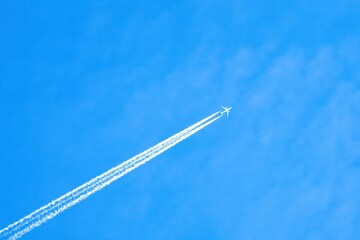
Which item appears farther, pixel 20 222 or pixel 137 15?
pixel 137 15

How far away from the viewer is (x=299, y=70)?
1633 centimetres

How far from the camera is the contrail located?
14641mm

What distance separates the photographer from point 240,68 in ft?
52.6

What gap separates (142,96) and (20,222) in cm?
526

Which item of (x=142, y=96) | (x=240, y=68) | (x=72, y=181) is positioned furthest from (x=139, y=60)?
(x=72, y=181)

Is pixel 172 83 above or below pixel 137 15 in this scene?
below

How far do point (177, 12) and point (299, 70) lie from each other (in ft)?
14.5

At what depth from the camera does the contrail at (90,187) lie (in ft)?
48.0

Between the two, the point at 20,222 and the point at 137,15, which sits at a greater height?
the point at 137,15

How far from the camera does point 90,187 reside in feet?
50.4

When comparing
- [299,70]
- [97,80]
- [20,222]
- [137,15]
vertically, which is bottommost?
[20,222]

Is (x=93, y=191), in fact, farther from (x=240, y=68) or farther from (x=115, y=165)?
(x=240, y=68)

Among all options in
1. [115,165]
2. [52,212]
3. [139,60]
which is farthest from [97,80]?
[52,212]

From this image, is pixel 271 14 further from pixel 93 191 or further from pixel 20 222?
pixel 20 222
